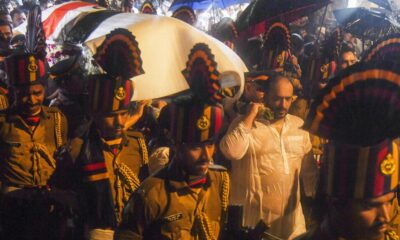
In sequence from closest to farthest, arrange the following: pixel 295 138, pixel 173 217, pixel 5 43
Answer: pixel 173 217, pixel 295 138, pixel 5 43

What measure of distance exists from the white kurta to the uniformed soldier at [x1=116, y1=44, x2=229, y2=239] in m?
1.22

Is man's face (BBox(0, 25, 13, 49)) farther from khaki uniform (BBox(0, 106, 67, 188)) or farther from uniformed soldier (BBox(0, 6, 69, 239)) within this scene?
khaki uniform (BBox(0, 106, 67, 188))

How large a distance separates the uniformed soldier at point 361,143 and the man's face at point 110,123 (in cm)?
217

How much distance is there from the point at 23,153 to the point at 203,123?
2.80 m

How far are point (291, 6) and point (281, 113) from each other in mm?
2439

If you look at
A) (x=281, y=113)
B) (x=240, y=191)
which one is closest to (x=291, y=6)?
(x=281, y=113)

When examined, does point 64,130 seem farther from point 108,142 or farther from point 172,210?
point 172,210

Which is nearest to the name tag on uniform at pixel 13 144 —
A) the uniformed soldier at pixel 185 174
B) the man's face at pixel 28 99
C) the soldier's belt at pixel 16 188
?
the man's face at pixel 28 99

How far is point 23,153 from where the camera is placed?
18.0 ft

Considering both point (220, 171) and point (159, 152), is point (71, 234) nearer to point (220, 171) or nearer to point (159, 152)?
point (159, 152)

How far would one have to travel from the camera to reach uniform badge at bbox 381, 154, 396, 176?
274 centimetres

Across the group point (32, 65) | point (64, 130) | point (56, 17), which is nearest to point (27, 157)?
point (64, 130)

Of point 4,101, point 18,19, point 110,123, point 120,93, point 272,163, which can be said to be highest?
point 18,19

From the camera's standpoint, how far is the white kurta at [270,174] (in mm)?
4859
